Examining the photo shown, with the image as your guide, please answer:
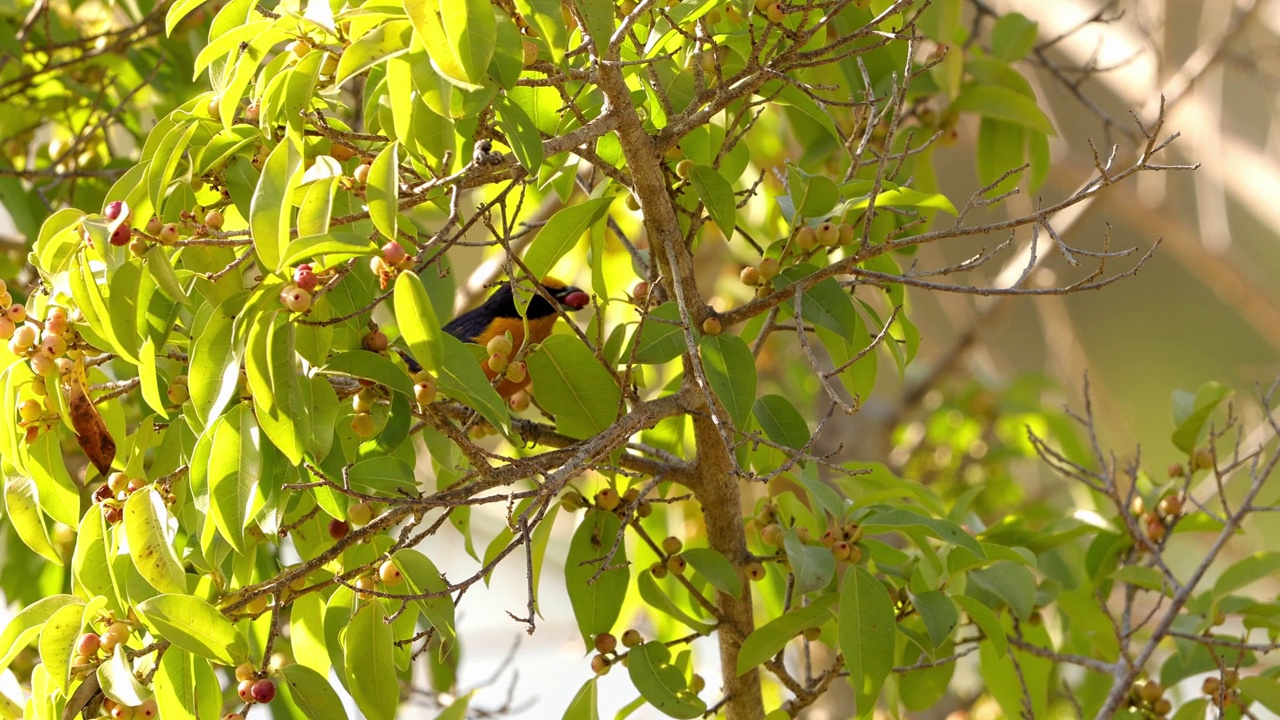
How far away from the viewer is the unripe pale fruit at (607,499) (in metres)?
1.97

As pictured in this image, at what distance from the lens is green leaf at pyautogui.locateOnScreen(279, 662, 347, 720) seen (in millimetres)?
1538

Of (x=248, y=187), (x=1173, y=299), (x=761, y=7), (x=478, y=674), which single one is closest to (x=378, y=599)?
(x=248, y=187)

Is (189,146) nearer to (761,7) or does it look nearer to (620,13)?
(620,13)

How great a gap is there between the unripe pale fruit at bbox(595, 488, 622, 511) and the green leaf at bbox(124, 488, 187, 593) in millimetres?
719

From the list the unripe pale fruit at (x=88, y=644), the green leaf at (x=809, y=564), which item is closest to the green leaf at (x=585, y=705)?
the green leaf at (x=809, y=564)

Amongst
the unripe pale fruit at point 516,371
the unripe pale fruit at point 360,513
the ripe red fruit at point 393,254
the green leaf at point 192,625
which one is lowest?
the green leaf at point 192,625

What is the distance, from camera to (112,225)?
1395 mm

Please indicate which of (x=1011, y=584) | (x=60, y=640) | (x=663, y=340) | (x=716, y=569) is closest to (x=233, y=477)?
(x=60, y=640)

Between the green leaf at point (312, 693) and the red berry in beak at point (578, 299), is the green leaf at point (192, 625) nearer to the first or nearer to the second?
the green leaf at point (312, 693)

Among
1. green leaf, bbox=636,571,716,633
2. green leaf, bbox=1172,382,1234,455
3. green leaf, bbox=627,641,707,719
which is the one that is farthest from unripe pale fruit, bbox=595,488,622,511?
green leaf, bbox=1172,382,1234,455

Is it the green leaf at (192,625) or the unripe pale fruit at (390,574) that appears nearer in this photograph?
the green leaf at (192,625)

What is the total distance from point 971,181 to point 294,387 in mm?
7840

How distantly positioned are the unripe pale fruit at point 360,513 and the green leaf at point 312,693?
21cm

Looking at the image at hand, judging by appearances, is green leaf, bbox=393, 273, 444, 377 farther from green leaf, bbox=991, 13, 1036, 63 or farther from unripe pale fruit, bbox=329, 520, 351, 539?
green leaf, bbox=991, 13, 1036, 63
